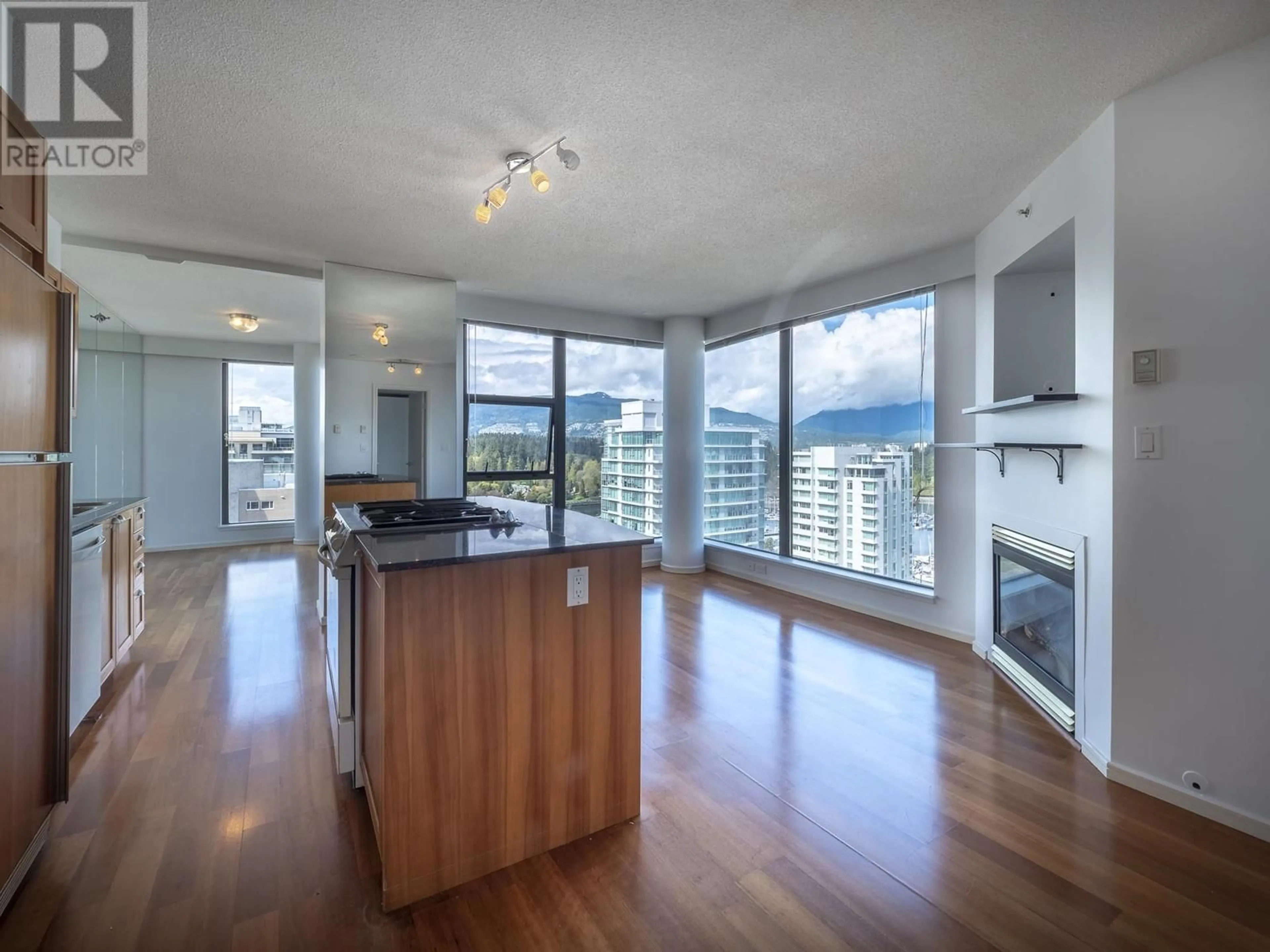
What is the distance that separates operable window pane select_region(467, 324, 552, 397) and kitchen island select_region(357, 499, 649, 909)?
3391 mm

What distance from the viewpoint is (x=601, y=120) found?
228 cm

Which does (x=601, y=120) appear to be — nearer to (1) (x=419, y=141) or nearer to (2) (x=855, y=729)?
(1) (x=419, y=141)

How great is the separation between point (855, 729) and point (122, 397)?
5894 mm

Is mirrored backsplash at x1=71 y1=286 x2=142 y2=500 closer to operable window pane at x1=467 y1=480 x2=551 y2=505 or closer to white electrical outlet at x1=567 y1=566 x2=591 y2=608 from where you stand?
white electrical outlet at x1=567 y1=566 x2=591 y2=608

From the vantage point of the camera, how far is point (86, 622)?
244 centimetres

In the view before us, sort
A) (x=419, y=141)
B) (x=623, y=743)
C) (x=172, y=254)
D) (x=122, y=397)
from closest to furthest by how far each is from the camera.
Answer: (x=623, y=743) → (x=419, y=141) → (x=172, y=254) → (x=122, y=397)

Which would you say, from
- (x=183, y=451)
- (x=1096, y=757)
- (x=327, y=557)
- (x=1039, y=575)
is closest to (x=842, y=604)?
(x=1039, y=575)

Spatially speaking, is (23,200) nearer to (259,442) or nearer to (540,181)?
(540,181)

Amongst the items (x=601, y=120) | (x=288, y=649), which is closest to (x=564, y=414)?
(x=288, y=649)

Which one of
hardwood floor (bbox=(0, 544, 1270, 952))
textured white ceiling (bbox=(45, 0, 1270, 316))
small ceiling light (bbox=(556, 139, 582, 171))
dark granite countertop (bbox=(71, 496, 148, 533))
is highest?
textured white ceiling (bbox=(45, 0, 1270, 316))

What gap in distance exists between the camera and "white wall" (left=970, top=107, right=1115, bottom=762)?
7.12 ft

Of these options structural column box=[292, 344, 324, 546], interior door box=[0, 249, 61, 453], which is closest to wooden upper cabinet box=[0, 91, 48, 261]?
interior door box=[0, 249, 61, 453]

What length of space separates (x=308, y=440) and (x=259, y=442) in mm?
655

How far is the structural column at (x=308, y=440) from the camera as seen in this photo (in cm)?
689
